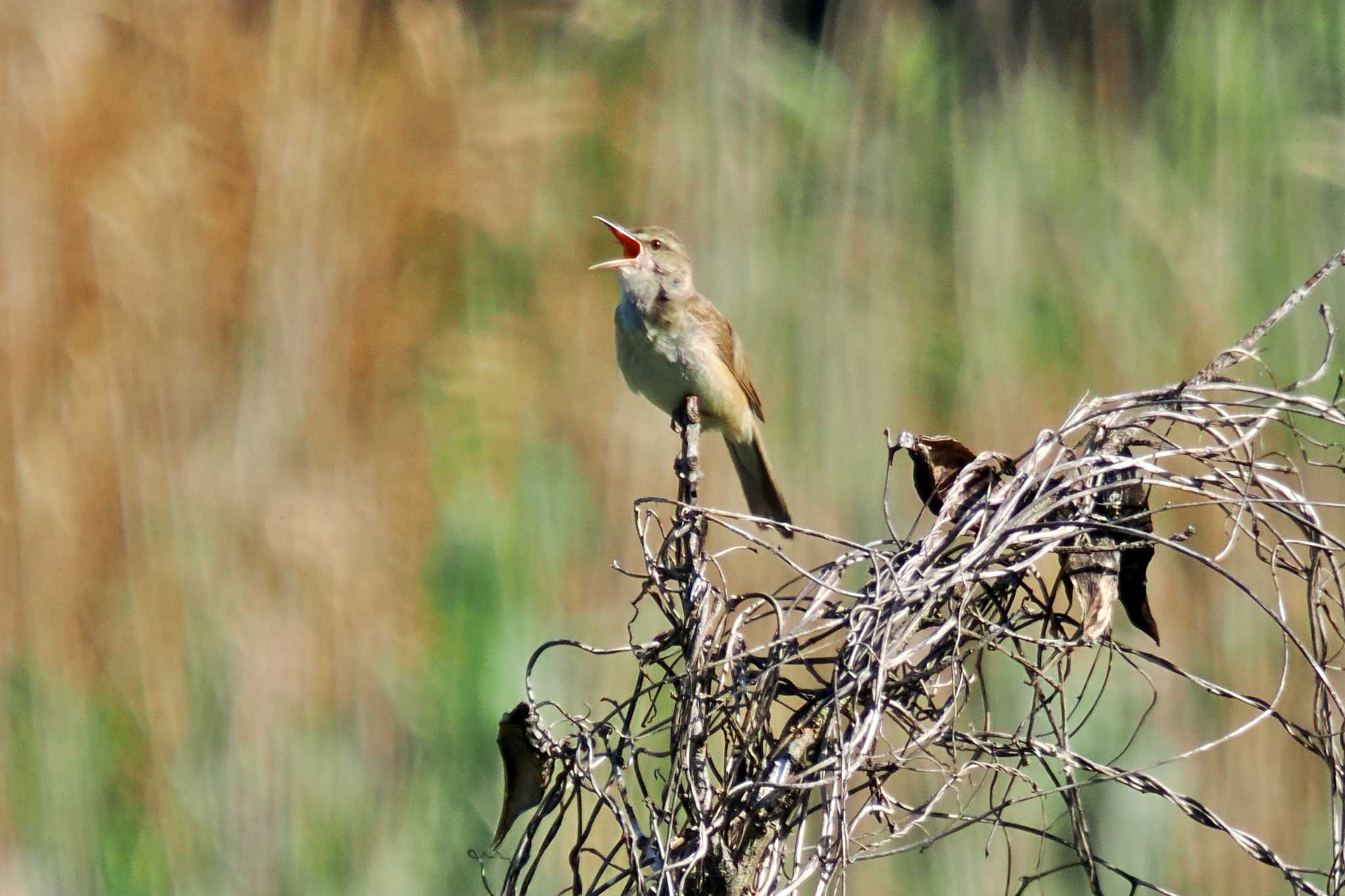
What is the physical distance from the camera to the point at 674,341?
11.0 feet

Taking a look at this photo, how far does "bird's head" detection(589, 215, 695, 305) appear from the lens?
3.30 meters

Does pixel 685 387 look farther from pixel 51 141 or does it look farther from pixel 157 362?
pixel 51 141

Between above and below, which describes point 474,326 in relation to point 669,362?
above

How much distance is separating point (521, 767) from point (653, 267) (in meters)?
2.02

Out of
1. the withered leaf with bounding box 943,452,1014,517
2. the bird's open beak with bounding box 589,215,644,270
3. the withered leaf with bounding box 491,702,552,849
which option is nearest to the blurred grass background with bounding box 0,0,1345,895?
the bird's open beak with bounding box 589,215,644,270

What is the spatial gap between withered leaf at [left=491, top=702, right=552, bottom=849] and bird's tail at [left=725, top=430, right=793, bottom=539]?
1955mm

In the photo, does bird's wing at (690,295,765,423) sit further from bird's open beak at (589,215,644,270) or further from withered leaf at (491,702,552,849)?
withered leaf at (491,702,552,849)

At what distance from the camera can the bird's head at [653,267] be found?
330 centimetres

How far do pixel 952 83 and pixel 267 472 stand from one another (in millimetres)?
2128

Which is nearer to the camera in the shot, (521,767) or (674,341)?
(521,767)

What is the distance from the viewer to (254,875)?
322 centimetres

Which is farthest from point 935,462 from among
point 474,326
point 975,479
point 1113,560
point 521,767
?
point 474,326

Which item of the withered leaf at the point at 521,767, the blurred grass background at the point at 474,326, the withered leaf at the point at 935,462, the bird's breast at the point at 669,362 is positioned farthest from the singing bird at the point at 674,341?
Answer: the withered leaf at the point at 521,767

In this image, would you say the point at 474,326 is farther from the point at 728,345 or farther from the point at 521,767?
the point at 521,767
